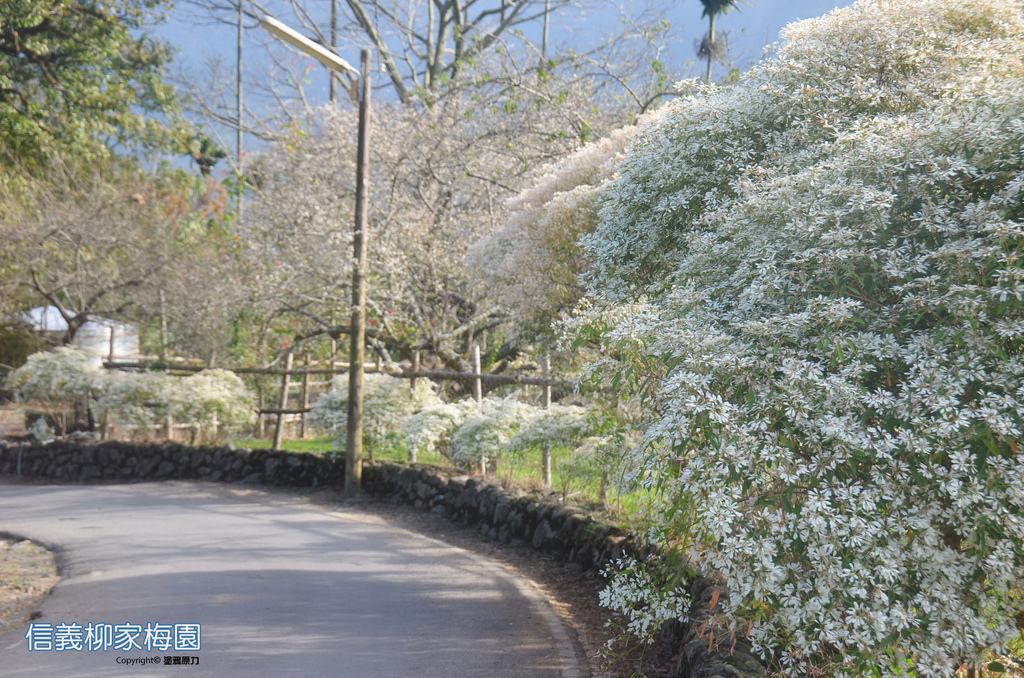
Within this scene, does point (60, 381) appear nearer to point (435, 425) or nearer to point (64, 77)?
point (64, 77)

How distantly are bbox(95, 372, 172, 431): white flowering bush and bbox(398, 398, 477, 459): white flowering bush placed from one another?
5.77 metres

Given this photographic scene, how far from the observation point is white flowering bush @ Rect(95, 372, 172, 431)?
47.0ft

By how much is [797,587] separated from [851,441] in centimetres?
64

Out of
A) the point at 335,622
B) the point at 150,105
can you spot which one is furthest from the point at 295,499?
the point at 150,105

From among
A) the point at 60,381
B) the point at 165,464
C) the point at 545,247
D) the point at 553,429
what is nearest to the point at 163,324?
the point at 60,381

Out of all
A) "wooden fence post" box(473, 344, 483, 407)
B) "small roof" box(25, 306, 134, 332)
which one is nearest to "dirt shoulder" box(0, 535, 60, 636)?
"wooden fence post" box(473, 344, 483, 407)

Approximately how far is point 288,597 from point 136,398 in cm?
936

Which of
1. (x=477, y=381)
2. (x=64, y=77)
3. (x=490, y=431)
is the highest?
(x=64, y=77)

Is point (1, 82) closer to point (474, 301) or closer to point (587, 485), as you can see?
point (474, 301)

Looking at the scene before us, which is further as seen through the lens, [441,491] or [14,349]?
[14,349]

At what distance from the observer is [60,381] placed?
14.7 metres

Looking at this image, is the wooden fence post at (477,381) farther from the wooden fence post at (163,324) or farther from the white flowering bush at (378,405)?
the wooden fence post at (163,324)

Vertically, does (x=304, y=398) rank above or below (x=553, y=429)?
above

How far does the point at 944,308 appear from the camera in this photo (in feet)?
10.9
